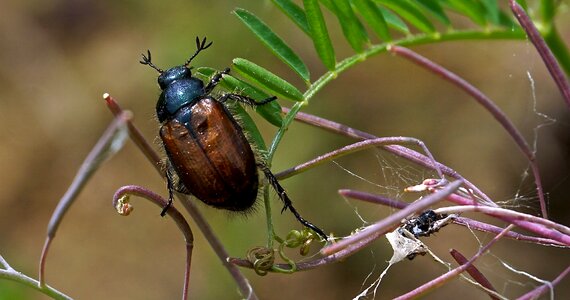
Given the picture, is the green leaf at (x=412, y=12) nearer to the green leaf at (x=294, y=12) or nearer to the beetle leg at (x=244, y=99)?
the green leaf at (x=294, y=12)

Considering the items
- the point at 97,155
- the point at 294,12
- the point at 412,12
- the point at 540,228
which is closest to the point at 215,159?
the point at 294,12

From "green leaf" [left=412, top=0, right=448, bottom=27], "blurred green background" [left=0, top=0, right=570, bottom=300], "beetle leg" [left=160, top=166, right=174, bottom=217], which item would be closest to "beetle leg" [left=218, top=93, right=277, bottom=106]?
"beetle leg" [left=160, top=166, right=174, bottom=217]

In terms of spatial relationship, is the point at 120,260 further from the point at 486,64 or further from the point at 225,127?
the point at 225,127

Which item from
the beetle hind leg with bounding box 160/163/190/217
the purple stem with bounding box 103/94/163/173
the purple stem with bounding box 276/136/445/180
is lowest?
the beetle hind leg with bounding box 160/163/190/217

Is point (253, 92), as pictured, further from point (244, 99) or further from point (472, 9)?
point (472, 9)

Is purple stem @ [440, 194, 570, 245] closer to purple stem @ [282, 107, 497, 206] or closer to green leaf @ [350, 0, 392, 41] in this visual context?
purple stem @ [282, 107, 497, 206]

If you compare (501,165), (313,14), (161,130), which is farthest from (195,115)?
(501,165)
